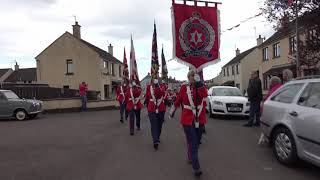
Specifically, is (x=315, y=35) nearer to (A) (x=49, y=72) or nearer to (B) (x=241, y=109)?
(B) (x=241, y=109)

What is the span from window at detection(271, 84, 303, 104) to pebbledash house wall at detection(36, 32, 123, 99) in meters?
35.1

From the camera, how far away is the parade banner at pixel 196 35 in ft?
37.2

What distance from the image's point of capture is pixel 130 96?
1284 cm

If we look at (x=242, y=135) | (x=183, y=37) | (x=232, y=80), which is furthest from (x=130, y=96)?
(x=232, y=80)

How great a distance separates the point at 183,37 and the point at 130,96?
2.64 meters

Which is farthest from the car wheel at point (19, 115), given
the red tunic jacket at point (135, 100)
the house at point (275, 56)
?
the house at point (275, 56)

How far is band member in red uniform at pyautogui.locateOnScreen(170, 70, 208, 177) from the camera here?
6977 mm

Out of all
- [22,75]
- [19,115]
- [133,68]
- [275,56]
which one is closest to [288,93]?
[133,68]

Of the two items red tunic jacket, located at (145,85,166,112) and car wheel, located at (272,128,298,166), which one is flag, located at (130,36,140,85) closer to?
red tunic jacket, located at (145,85,166,112)

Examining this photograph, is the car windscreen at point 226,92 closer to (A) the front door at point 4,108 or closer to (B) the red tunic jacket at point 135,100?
(B) the red tunic jacket at point 135,100

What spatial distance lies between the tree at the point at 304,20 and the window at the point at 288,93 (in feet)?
27.7

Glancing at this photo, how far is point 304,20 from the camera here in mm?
17000

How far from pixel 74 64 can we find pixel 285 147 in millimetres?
37328

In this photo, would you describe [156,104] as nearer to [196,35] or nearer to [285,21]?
[196,35]
